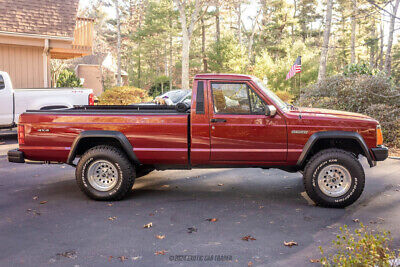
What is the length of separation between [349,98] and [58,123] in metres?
10.6

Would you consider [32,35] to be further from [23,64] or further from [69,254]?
Answer: [69,254]

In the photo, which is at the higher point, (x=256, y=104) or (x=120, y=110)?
(x=256, y=104)

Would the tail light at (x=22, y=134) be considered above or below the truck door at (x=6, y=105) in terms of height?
below

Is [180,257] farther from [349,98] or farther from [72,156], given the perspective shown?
[349,98]

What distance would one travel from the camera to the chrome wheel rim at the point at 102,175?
20.6 feet

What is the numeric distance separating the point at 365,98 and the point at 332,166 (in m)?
8.15

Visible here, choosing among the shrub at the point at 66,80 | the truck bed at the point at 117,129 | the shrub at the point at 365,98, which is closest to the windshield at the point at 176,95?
the shrub at the point at 365,98

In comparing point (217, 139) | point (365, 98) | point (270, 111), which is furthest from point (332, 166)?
point (365, 98)

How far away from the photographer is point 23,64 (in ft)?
55.8

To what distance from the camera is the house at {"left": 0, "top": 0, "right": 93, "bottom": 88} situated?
1616 cm

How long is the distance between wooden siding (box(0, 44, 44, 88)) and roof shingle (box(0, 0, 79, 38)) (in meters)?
1.07

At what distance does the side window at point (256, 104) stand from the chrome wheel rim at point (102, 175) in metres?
2.44

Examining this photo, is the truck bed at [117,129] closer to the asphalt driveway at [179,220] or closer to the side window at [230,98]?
the side window at [230,98]

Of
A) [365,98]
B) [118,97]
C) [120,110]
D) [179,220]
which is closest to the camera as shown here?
[179,220]
